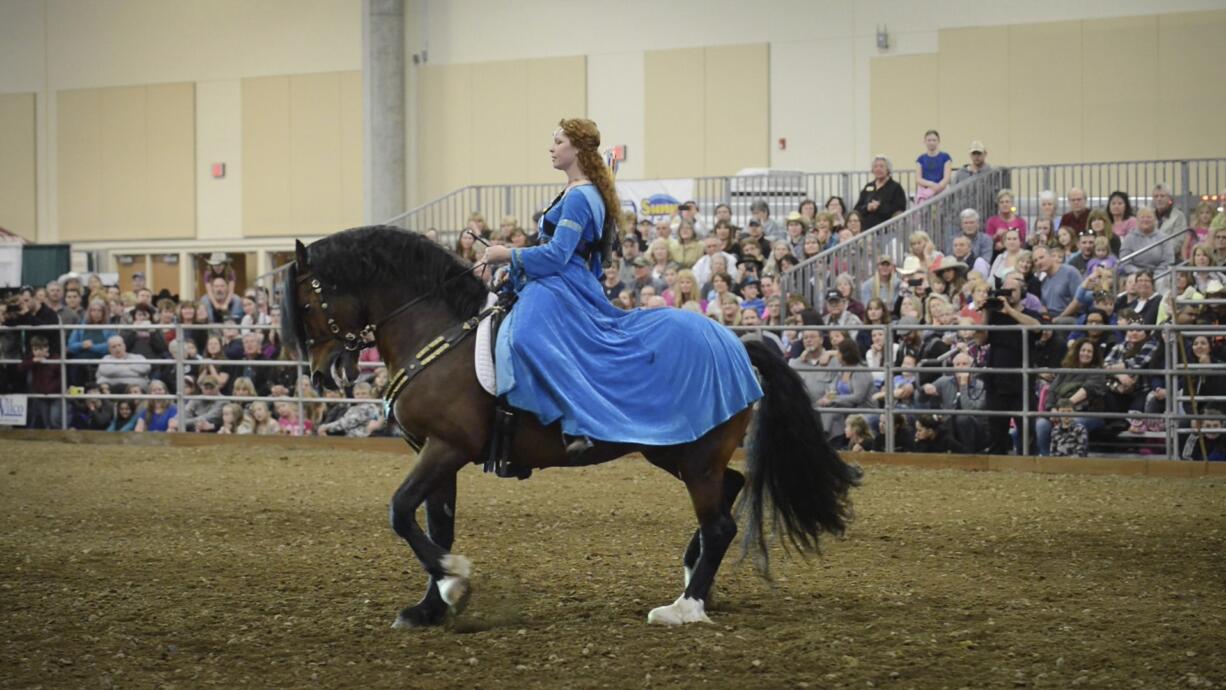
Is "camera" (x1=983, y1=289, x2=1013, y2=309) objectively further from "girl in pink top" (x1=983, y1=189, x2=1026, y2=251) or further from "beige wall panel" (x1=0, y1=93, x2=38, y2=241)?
"beige wall panel" (x1=0, y1=93, x2=38, y2=241)

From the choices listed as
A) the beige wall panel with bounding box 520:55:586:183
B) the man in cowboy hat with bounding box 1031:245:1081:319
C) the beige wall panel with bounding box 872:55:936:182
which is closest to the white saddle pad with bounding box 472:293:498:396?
the man in cowboy hat with bounding box 1031:245:1081:319

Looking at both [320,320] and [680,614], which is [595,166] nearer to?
[320,320]

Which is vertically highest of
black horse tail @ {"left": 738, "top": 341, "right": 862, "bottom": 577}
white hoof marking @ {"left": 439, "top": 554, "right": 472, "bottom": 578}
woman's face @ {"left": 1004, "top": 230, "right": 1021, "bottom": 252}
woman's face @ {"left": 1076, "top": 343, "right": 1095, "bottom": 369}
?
woman's face @ {"left": 1004, "top": 230, "right": 1021, "bottom": 252}

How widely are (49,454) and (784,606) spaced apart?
10.4m

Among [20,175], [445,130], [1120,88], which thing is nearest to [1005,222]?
[1120,88]

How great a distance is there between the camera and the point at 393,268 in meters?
6.48

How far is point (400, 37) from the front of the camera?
2678 cm

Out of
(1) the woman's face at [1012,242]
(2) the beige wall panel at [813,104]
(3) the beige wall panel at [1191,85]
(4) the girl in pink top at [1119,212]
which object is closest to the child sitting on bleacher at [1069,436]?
(1) the woman's face at [1012,242]

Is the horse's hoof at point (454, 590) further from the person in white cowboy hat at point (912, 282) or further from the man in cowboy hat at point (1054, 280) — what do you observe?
the man in cowboy hat at point (1054, 280)

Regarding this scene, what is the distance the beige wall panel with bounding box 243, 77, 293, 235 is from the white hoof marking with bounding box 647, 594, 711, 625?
74.9 ft

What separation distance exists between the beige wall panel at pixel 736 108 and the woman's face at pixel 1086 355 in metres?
12.1

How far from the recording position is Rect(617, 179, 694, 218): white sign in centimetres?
2095

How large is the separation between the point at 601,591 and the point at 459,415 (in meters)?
1.35

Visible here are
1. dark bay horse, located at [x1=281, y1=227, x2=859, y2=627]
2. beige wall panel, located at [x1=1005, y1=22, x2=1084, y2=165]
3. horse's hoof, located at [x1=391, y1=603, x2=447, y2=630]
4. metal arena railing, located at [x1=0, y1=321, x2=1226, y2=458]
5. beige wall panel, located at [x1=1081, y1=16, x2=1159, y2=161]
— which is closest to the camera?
horse's hoof, located at [x1=391, y1=603, x2=447, y2=630]
